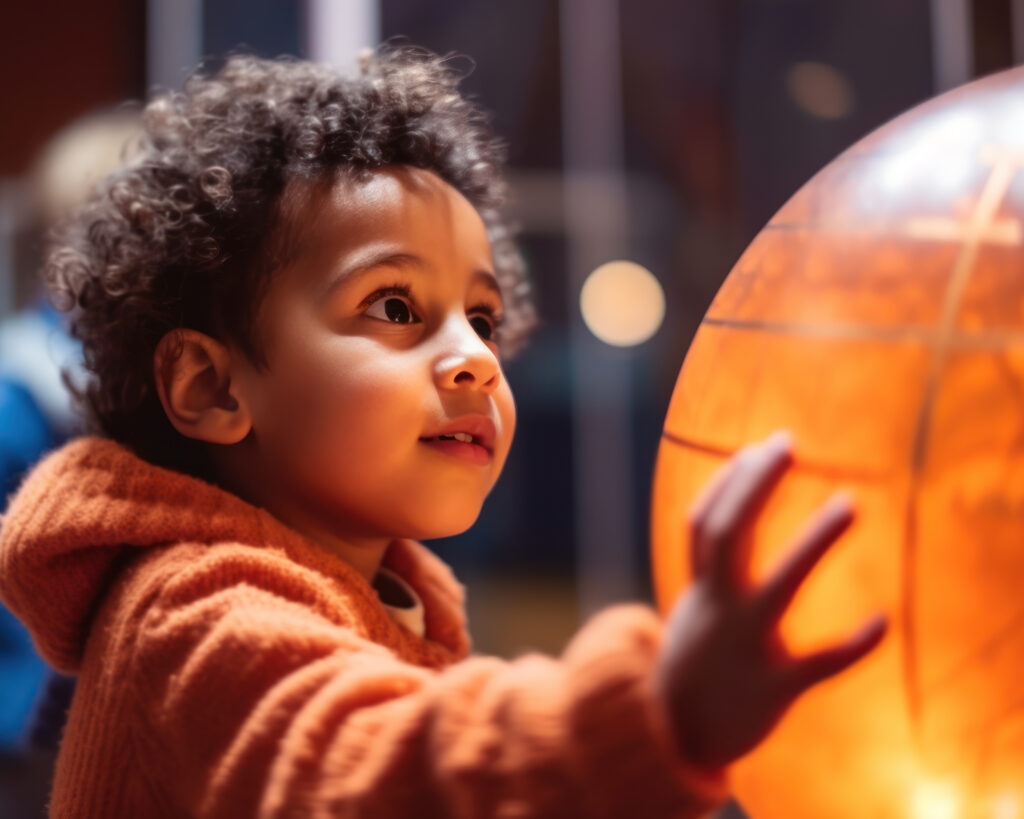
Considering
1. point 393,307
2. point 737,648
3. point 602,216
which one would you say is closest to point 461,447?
point 393,307

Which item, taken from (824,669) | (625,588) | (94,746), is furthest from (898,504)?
(625,588)

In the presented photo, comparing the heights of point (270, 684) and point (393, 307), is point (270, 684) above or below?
below

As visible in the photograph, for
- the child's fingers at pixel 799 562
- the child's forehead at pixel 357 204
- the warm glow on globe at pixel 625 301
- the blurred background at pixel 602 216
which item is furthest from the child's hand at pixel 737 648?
the warm glow on globe at pixel 625 301

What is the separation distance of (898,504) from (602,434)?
2889 mm

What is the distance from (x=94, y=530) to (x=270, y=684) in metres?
0.21

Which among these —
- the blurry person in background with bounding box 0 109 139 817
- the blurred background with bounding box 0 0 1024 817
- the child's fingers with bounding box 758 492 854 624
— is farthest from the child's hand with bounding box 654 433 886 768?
the blurred background with bounding box 0 0 1024 817

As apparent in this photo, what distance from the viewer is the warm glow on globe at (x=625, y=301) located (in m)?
3.35

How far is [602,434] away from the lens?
339 centimetres

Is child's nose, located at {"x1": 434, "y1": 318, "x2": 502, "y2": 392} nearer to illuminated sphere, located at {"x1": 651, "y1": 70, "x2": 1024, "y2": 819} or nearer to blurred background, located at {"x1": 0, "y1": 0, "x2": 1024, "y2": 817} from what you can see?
illuminated sphere, located at {"x1": 651, "y1": 70, "x2": 1024, "y2": 819}

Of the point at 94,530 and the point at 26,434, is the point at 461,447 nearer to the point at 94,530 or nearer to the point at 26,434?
the point at 94,530

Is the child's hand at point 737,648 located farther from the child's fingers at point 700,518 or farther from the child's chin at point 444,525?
the child's chin at point 444,525

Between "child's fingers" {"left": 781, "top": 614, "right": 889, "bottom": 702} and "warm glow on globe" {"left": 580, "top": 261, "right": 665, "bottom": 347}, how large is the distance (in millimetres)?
2885

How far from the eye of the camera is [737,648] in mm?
457

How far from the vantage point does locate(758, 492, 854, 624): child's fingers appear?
458 mm
